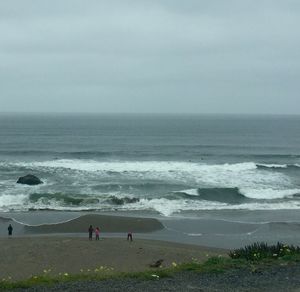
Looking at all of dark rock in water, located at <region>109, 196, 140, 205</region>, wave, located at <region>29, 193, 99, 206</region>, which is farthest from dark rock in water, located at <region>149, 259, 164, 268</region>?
wave, located at <region>29, 193, 99, 206</region>

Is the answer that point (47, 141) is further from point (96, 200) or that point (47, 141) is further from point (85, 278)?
point (85, 278)

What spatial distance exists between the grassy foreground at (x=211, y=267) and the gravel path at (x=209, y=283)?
0.35 metres

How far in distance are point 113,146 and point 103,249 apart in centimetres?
5566

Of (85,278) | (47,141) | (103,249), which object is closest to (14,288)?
(85,278)

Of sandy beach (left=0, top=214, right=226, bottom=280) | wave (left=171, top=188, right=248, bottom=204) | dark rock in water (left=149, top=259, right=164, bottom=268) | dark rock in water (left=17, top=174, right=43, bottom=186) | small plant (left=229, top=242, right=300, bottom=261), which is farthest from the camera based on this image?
dark rock in water (left=17, top=174, right=43, bottom=186)

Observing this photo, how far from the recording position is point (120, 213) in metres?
33.3

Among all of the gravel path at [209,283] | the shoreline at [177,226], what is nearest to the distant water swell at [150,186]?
the shoreline at [177,226]

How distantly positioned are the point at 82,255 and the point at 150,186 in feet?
68.5

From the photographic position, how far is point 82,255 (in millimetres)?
21859

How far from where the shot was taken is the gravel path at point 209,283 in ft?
40.2

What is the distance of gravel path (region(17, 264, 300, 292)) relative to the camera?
12250 mm

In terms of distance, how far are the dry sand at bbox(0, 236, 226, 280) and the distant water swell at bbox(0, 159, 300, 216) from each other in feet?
31.4

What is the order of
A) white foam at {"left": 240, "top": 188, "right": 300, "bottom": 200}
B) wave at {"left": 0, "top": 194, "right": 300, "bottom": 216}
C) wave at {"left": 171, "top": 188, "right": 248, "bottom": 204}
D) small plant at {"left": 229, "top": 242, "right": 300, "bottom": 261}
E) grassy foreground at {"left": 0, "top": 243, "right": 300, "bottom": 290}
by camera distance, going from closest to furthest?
grassy foreground at {"left": 0, "top": 243, "right": 300, "bottom": 290}
small plant at {"left": 229, "top": 242, "right": 300, "bottom": 261}
wave at {"left": 0, "top": 194, "right": 300, "bottom": 216}
wave at {"left": 171, "top": 188, "right": 248, "bottom": 204}
white foam at {"left": 240, "top": 188, "right": 300, "bottom": 200}

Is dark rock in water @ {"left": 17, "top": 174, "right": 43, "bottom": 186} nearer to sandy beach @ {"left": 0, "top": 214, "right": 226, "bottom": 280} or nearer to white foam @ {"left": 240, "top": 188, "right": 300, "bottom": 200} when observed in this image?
sandy beach @ {"left": 0, "top": 214, "right": 226, "bottom": 280}
